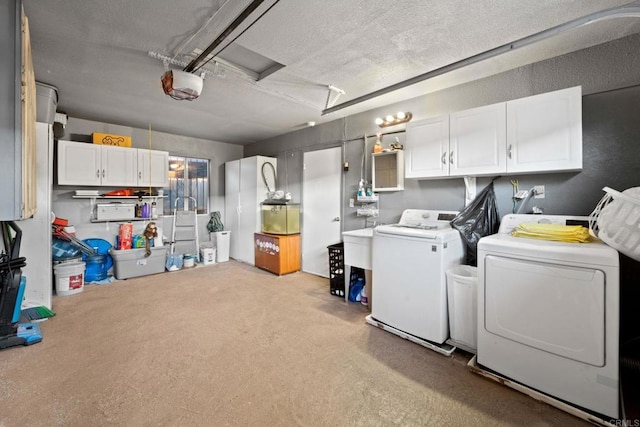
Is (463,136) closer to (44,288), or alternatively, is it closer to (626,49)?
(626,49)

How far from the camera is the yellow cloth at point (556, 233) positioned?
183 centimetres

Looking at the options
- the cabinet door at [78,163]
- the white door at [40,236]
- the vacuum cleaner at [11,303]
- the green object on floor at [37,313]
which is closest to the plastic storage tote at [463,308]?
the vacuum cleaner at [11,303]

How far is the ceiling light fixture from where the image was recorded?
3.32 metres

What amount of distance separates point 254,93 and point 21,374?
126 inches

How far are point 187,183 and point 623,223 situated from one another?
602 centimetres

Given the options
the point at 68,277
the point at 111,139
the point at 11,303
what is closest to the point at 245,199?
the point at 111,139

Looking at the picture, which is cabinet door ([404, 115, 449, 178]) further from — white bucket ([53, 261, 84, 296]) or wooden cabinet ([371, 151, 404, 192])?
white bucket ([53, 261, 84, 296])

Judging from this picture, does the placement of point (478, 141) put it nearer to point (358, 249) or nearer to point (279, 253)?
point (358, 249)

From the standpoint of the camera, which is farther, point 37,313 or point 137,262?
point 137,262

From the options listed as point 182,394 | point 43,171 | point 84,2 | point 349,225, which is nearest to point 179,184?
point 43,171

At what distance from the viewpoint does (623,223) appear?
1.61 metres

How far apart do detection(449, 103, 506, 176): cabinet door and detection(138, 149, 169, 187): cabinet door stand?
453 cm

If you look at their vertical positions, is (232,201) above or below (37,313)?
above

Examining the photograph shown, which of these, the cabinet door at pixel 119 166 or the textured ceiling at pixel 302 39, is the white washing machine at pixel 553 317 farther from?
the cabinet door at pixel 119 166
